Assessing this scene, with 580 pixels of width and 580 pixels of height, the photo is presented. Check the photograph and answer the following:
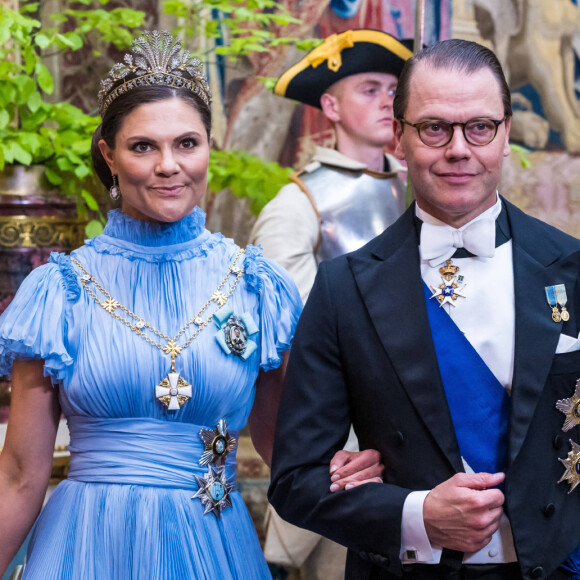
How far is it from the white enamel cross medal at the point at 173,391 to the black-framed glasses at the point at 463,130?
0.67 meters

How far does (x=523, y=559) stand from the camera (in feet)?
5.59

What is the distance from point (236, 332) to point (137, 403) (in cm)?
25

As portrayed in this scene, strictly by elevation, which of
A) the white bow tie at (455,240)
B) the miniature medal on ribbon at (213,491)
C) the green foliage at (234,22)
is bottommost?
the miniature medal on ribbon at (213,491)

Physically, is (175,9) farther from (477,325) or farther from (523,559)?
(523,559)

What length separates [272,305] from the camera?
218 cm

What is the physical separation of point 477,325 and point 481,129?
0.35m

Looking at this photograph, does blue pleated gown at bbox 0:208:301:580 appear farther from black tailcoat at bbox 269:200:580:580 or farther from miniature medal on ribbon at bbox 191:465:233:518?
black tailcoat at bbox 269:200:580:580

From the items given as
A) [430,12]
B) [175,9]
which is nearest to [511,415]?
[430,12]

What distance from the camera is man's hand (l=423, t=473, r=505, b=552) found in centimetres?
167

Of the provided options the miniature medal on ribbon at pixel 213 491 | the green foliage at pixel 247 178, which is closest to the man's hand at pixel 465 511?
the miniature medal on ribbon at pixel 213 491

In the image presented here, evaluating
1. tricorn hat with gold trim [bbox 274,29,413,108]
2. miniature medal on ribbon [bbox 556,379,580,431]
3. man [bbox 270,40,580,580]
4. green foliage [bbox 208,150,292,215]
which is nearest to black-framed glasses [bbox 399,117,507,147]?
man [bbox 270,40,580,580]

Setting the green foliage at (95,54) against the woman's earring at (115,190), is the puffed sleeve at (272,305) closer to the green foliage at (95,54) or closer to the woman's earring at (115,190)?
the woman's earring at (115,190)

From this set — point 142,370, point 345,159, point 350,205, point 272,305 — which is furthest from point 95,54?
point 142,370

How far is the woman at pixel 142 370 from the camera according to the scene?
2004 millimetres
